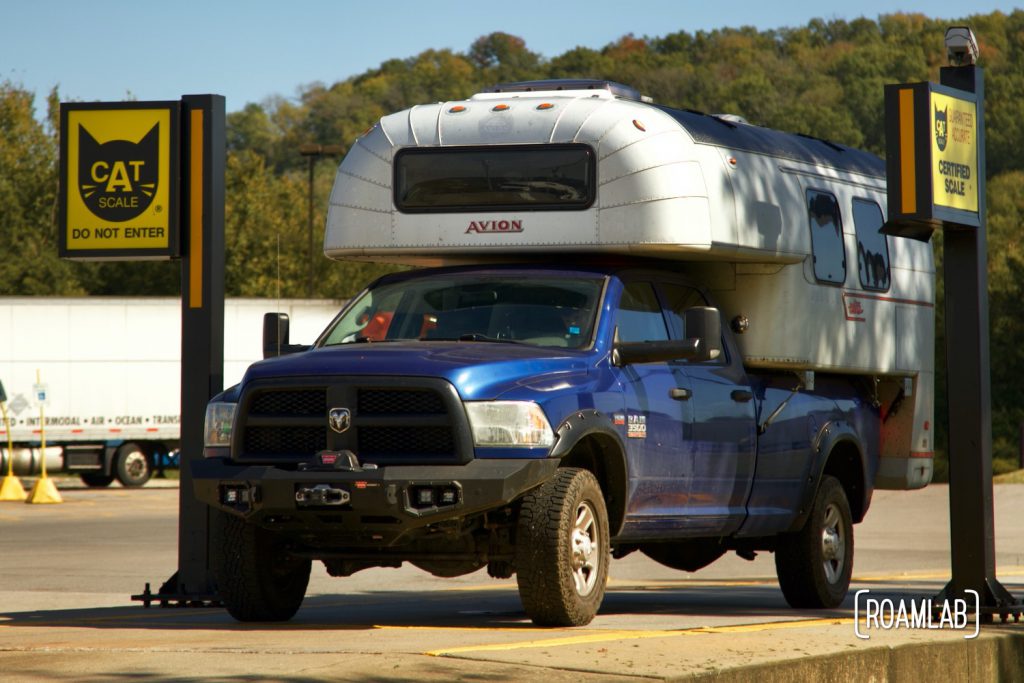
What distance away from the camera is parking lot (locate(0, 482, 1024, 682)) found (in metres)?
6.90

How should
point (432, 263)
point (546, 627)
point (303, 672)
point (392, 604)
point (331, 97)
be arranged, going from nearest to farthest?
1. point (303, 672)
2. point (546, 627)
3. point (432, 263)
4. point (392, 604)
5. point (331, 97)

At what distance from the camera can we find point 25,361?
35531mm

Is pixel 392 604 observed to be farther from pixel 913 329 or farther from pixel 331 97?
pixel 331 97

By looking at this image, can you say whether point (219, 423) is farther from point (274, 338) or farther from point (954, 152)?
point (954, 152)

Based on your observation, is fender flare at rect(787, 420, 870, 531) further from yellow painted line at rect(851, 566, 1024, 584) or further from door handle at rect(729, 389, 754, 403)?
yellow painted line at rect(851, 566, 1024, 584)

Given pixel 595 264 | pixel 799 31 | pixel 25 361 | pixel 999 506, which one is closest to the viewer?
pixel 595 264

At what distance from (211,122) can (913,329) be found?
18.6 ft

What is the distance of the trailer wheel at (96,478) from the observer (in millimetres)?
37688

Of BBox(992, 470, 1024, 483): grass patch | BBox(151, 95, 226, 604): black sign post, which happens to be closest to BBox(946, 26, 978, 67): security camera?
BBox(151, 95, 226, 604): black sign post

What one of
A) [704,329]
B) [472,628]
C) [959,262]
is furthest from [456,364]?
[959,262]

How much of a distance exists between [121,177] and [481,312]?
290 centimetres

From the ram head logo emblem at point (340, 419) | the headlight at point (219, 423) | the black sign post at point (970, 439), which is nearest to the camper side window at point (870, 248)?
the black sign post at point (970, 439)

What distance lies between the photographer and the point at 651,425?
1013cm

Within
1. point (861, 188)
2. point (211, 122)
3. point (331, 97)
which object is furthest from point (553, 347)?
point (331, 97)
